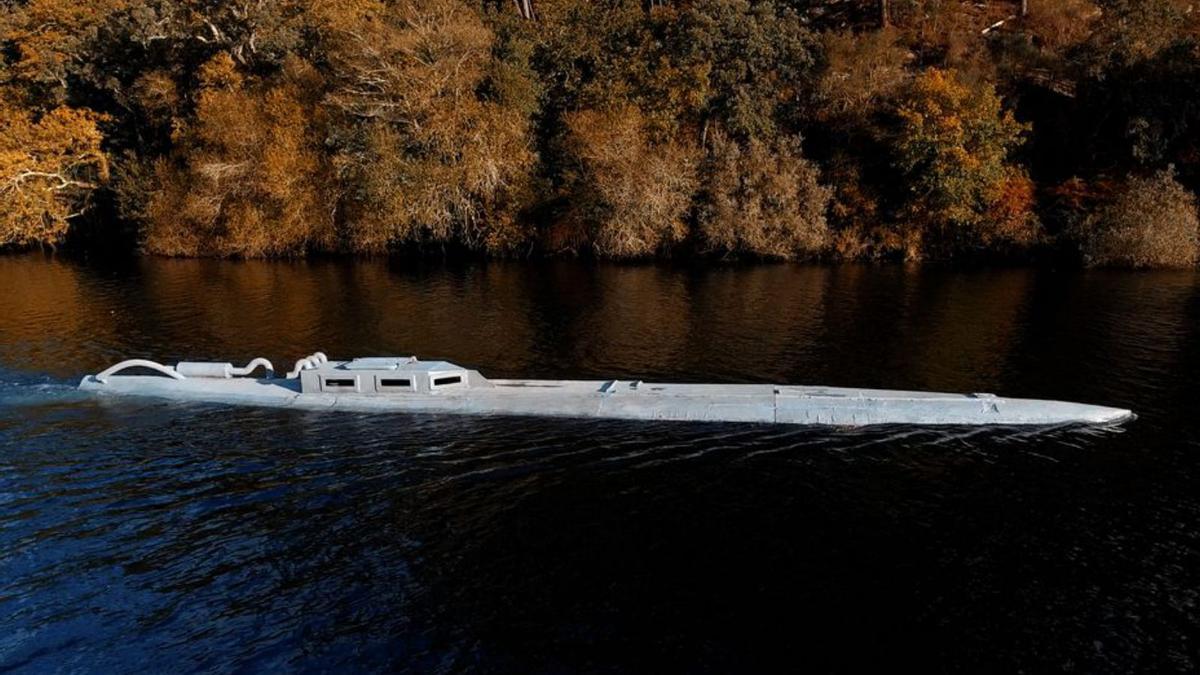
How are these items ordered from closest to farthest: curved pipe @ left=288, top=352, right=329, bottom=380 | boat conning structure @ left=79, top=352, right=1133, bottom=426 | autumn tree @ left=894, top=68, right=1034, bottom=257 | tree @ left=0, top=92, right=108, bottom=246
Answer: boat conning structure @ left=79, top=352, right=1133, bottom=426 → curved pipe @ left=288, top=352, right=329, bottom=380 → autumn tree @ left=894, top=68, right=1034, bottom=257 → tree @ left=0, top=92, right=108, bottom=246

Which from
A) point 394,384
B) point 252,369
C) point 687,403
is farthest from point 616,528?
point 252,369

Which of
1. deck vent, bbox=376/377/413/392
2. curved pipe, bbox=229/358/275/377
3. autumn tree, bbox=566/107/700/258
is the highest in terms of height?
autumn tree, bbox=566/107/700/258

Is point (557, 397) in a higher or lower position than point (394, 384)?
lower

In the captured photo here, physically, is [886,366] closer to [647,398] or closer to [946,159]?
[647,398]

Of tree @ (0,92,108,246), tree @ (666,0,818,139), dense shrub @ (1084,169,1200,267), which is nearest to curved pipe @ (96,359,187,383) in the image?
tree @ (666,0,818,139)

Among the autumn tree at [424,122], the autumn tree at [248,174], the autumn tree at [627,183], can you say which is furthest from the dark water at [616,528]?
the autumn tree at [248,174]

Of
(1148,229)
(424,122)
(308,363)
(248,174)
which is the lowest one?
(308,363)

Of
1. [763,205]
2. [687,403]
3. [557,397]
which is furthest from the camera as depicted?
[763,205]

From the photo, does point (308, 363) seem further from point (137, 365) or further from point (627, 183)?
point (627, 183)

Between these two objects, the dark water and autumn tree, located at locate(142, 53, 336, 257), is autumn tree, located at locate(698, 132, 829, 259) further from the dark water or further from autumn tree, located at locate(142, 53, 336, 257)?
autumn tree, located at locate(142, 53, 336, 257)
